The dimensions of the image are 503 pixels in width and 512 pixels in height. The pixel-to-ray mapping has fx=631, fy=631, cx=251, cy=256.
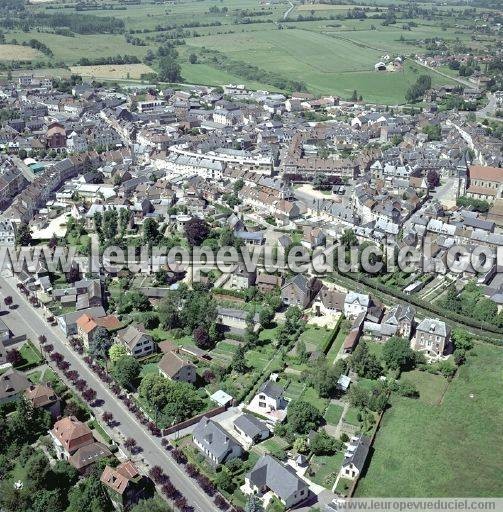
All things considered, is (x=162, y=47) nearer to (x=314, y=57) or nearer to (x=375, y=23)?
(x=314, y=57)

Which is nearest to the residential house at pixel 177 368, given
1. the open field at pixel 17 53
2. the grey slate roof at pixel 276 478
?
the grey slate roof at pixel 276 478

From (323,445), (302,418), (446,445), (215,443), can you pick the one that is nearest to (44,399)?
(215,443)

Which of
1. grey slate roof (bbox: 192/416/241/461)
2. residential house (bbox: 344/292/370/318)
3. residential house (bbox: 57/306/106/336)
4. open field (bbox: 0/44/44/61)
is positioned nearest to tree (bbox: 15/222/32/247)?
residential house (bbox: 57/306/106/336)

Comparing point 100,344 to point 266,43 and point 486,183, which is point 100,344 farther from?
point 266,43

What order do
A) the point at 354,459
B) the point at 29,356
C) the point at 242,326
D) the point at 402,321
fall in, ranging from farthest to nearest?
the point at 242,326, the point at 402,321, the point at 29,356, the point at 354,459

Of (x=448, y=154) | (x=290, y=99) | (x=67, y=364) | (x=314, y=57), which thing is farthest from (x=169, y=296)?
(x=314, y=57)

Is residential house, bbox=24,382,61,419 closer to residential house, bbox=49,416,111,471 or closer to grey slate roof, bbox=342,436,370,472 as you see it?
residential house, bbox=49,416,111,471
